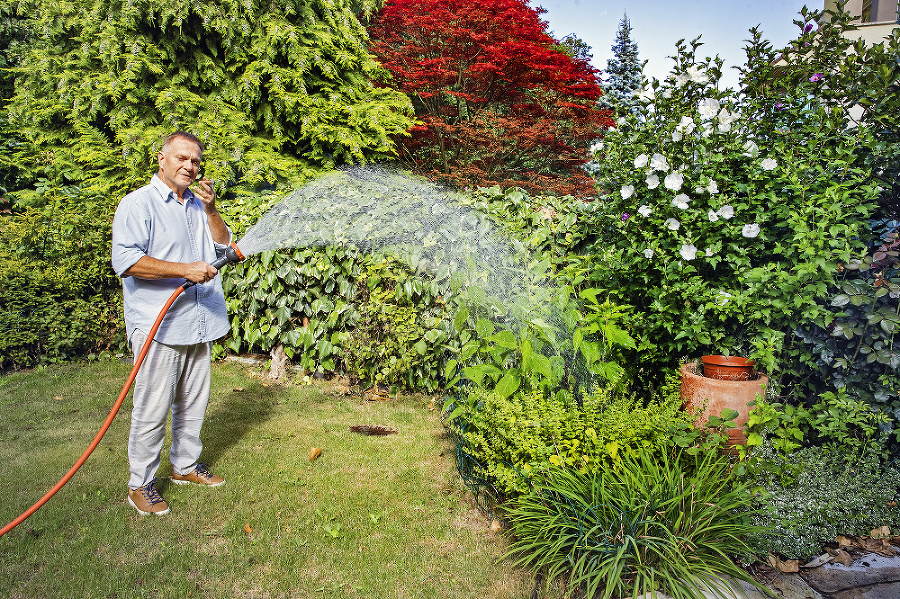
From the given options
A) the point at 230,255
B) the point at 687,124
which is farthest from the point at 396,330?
the point at 687,124

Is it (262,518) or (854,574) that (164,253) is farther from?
(854,574)

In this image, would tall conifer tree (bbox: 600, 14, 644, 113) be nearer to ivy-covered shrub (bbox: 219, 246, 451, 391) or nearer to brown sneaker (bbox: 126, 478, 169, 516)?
ivy-covered shrub (bbox: 219, 246, 451, 391)

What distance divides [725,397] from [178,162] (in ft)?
10.3

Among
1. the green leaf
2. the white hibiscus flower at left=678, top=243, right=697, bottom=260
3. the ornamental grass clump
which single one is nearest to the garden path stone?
the ornamental grass clump

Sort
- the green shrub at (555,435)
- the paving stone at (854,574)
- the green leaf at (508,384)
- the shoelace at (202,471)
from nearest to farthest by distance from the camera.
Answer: the paving stone at (854,574), the green shrub at (555,435), the green leaf at (508,384), the shoelace at (202,471)

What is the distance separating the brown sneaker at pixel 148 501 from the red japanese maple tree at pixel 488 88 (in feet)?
23.6

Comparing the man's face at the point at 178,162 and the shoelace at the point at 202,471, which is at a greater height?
the man's face at the point at 178,162

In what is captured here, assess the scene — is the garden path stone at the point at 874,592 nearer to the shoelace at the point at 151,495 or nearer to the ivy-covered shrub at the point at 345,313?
the ivy-covered shrub at the point at 345,313

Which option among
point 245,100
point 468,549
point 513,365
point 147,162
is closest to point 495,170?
point 245,100

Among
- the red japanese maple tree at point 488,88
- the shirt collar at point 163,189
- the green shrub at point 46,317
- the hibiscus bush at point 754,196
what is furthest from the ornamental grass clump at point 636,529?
the red japanese maple tree at point 488,88

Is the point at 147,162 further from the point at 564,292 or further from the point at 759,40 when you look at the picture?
the point at 759,40

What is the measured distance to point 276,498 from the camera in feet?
9.93

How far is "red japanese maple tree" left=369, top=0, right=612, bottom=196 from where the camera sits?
8891 millimetres

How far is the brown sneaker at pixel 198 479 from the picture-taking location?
3156mm
